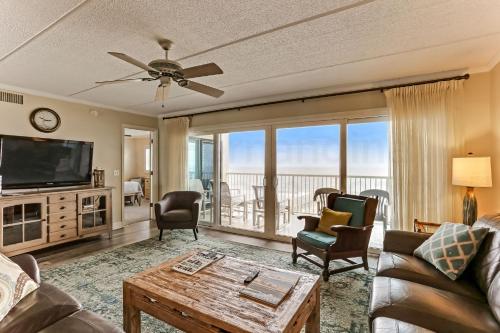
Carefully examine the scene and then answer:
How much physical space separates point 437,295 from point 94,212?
15.0ft

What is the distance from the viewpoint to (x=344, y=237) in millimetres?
2795

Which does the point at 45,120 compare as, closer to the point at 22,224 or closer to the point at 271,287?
the point at 22,224

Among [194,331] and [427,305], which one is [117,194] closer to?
[194,331]

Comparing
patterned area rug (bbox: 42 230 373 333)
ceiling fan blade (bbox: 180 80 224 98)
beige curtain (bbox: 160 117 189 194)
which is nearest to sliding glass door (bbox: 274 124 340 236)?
patterned area rug (bbox: 42 230 373 333)

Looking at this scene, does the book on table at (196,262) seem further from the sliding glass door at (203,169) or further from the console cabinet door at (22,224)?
the sliding glass door at (203,169)

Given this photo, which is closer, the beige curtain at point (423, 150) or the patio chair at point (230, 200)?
the beige curtain at point (423, 150)

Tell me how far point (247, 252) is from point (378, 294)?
2277 mm

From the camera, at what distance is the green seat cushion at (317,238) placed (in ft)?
9.31

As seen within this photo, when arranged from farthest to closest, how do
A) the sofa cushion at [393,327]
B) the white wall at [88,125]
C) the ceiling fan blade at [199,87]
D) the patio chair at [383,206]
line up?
the white wall at [88,125] → the patio chair at [383,206] → the ceiling fan blade at [199,87] → the sofa cushion at [393,327]

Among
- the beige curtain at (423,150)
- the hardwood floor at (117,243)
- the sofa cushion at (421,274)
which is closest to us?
the sofa cushion at (421,274)

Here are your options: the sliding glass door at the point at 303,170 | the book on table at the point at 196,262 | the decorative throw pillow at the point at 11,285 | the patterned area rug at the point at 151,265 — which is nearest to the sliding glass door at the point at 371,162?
the sliding glass door at the point at 303,170

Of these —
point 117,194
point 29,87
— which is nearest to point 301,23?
point 29,87

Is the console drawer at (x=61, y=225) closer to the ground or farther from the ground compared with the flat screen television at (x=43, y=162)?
closer to the ground

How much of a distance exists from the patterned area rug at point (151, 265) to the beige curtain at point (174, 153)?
1.48m
